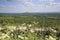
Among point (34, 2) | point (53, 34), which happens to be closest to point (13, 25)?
point (34, 2)

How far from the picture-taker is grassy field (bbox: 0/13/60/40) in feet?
5.95

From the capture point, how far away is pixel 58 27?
1.83 m

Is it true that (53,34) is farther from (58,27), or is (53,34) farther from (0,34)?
(0,34)

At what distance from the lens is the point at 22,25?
6.10 ft

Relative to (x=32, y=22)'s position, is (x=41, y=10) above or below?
above

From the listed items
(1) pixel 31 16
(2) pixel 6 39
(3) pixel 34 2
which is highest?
(3) pixel 34 2

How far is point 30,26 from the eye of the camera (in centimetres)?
185

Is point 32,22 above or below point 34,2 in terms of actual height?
below

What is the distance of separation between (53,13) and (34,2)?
0.30m

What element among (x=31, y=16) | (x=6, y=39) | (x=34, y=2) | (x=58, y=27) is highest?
(x=34, y=2)

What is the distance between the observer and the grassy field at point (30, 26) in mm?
1814

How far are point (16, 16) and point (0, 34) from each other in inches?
12.7

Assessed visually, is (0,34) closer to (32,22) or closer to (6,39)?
(6,39)

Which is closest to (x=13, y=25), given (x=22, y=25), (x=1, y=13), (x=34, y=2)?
(x=22, y=25)
